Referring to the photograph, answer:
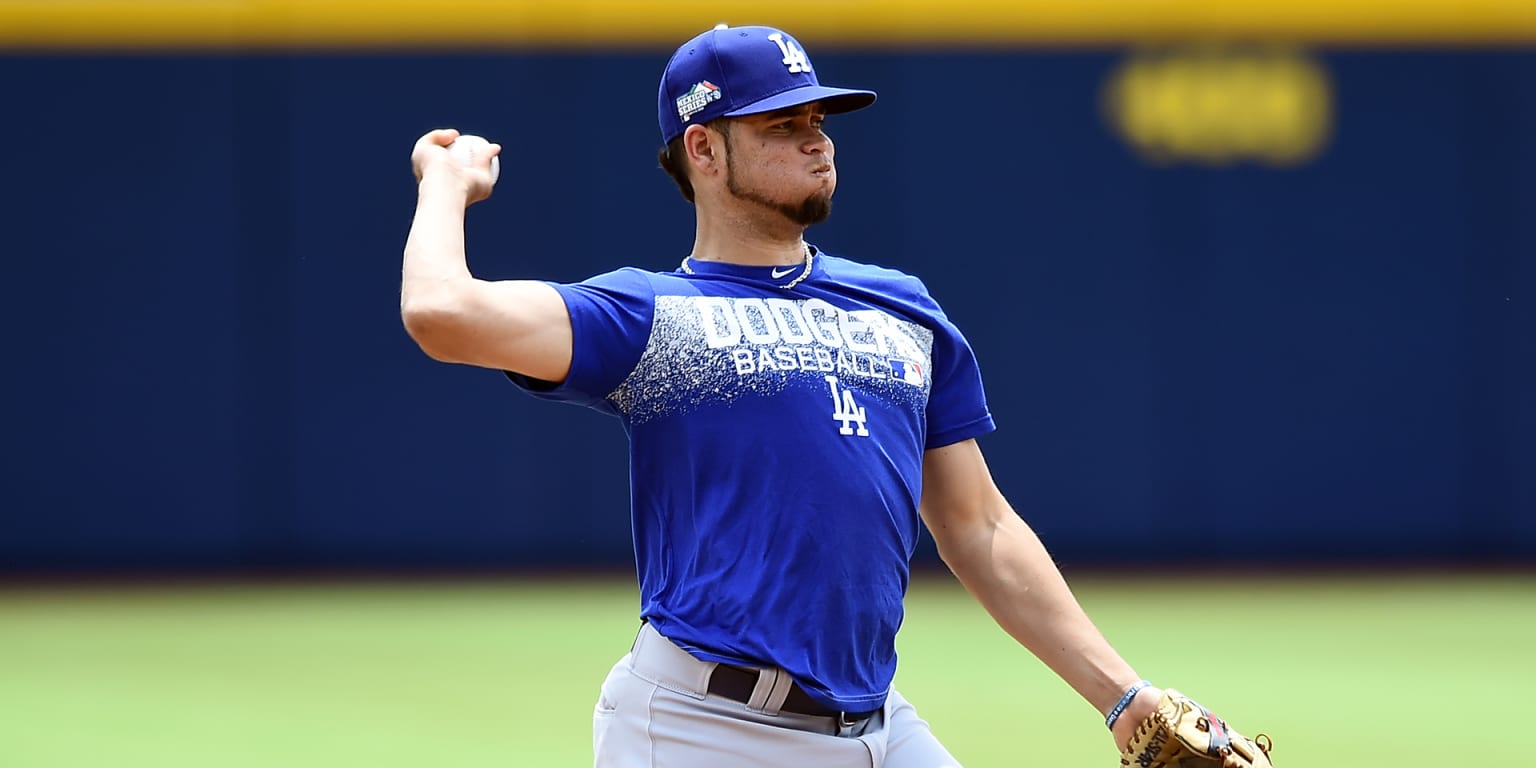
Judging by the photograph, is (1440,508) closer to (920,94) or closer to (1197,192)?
(1197,192)

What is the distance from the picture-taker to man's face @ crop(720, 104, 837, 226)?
3.57 m

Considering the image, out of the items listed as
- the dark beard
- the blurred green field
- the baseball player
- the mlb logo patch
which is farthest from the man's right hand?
the blurred green field

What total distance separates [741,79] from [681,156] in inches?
8.6

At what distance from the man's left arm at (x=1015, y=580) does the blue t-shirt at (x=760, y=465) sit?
21 cm

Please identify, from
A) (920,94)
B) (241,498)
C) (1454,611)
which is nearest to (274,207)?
(241,498)

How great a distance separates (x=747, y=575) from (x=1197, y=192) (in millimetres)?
10086

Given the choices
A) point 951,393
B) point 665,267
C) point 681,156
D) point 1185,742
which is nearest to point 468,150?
point 681,156

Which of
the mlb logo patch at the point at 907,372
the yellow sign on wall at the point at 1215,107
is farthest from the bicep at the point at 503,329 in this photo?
the yellow sign on wall at the point at 1215,107

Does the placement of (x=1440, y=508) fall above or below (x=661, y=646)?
below

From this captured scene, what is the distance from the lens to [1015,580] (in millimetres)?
3670

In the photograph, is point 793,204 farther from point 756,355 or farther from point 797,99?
point 756,355

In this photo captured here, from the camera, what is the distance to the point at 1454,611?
10.9m

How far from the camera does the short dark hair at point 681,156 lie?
3613 millimetres

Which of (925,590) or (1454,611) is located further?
(925,590)
